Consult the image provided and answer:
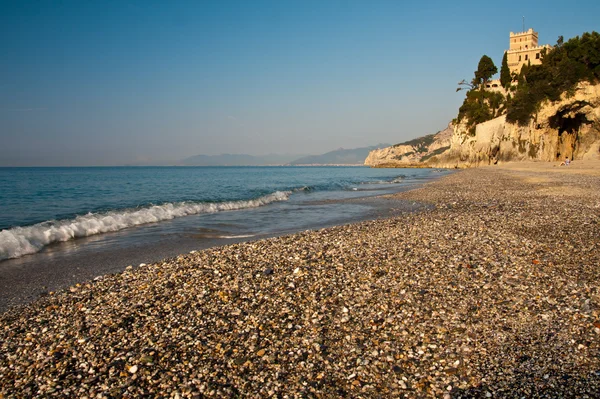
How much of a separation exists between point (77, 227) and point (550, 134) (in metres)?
65.7

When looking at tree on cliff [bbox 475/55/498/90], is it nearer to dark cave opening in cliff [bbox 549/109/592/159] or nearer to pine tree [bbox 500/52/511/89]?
pine tree [bbox 500/52/511/89]

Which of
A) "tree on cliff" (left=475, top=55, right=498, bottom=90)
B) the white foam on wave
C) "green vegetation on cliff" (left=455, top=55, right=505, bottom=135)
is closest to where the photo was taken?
the white foam on wave

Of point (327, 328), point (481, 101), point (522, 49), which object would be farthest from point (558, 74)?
point (522, 49)

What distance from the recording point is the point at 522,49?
102 meters

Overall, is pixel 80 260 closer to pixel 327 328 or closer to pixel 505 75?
pixel 327 328

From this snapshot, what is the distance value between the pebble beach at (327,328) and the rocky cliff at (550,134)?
170ft

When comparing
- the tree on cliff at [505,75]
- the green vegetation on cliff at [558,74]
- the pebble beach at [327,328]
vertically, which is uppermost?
the tree on cliff at [505,75]

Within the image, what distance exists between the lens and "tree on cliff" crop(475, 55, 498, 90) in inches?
3656

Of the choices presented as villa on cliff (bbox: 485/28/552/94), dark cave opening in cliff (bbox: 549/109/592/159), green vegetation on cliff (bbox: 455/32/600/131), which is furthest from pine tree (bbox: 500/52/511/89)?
dark cave opening in cliff (bbox: 549/109/592/159)

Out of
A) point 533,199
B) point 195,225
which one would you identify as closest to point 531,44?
point 533,199

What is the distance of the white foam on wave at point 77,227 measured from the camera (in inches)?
464

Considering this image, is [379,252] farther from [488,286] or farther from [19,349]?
[19,349]

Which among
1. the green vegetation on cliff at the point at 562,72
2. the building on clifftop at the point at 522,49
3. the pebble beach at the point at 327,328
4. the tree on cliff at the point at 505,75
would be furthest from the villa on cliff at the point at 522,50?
the pebble beach at the point at 327,328

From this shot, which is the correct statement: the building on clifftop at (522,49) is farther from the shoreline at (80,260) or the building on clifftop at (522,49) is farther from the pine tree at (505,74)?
the shoreline at (80,260)
